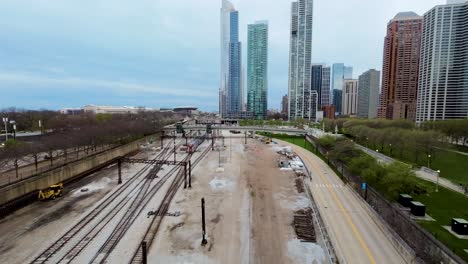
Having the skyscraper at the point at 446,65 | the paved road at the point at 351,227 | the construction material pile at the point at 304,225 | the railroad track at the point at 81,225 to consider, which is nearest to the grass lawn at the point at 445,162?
the paved road at the point at 351,227

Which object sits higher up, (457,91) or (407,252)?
(457,91)

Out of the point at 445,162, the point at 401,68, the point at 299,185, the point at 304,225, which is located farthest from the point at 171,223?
the point at 401,68

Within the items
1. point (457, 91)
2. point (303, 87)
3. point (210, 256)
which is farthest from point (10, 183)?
point (303, 87)

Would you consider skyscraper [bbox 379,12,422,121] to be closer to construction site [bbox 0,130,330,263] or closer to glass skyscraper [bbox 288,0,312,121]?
glass skyscraper [bbox 288,0,312,121]

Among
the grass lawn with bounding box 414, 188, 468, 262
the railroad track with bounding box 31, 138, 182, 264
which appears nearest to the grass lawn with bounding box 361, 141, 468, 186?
the grass lawn with bounding box 414, 188, 468, 262

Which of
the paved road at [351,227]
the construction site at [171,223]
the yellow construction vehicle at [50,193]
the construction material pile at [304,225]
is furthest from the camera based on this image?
the yellow construction vehicle at [50,193]

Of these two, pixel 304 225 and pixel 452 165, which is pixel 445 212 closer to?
pixel 304 225

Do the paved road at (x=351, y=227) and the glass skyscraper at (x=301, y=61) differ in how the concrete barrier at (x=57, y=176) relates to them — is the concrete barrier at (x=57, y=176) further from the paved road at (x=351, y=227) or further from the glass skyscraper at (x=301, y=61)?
the glass skyscraper at (x=301, y=61)

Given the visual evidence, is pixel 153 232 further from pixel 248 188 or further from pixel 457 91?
pixel 457 91
